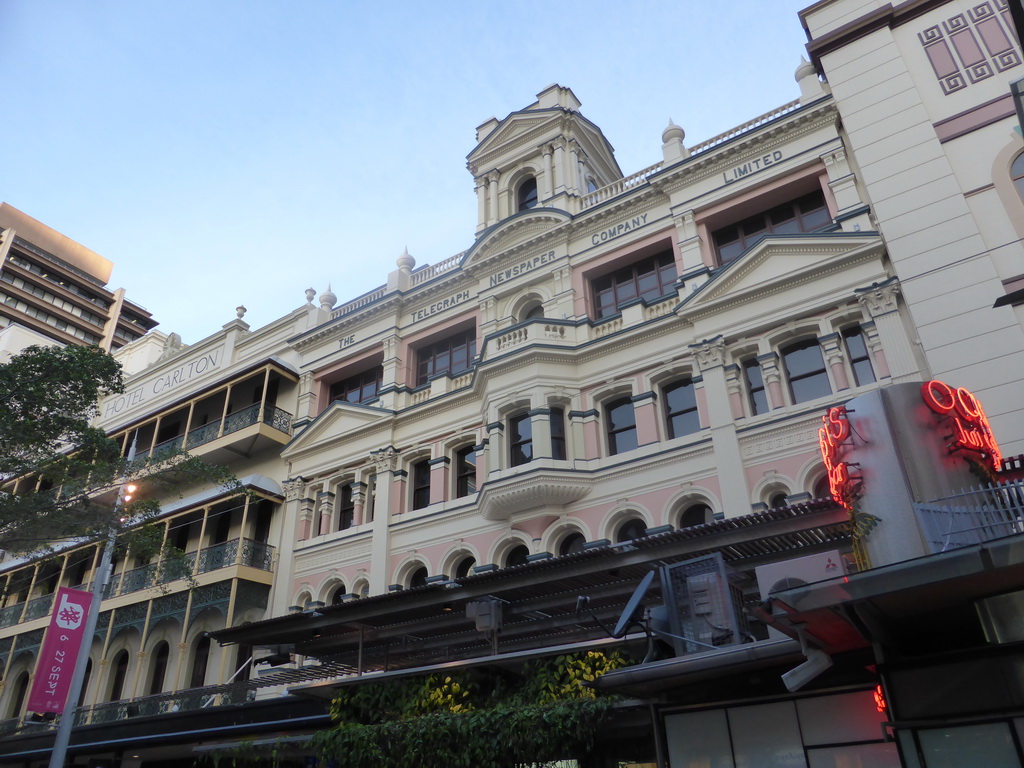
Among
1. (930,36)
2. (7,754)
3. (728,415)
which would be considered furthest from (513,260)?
(7,754)

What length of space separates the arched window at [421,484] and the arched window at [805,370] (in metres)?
11.0

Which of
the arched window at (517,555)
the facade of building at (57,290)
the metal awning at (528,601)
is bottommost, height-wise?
the metal awning at (528,601)

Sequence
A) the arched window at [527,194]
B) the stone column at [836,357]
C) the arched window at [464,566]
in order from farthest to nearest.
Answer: the arched window at [527,194]
the arched window at [464,566]
the stone column at [836,357]

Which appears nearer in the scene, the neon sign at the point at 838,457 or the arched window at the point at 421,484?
the neon sign at the point at 838,457

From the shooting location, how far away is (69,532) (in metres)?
19.2

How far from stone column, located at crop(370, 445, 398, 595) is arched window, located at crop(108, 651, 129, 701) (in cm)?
1112

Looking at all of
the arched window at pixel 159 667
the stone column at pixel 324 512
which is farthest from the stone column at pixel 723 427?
the arched window at pixel 159 667

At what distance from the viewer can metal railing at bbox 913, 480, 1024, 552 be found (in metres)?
8.80

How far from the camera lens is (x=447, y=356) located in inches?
1068

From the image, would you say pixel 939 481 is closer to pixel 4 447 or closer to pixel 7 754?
pixel 4 447

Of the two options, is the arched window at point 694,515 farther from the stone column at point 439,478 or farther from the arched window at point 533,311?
the arched window at point 533,311

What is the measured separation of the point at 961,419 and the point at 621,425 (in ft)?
34.4

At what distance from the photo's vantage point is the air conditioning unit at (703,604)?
11.6 metres

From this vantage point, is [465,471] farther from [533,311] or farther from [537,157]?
[537,157]
